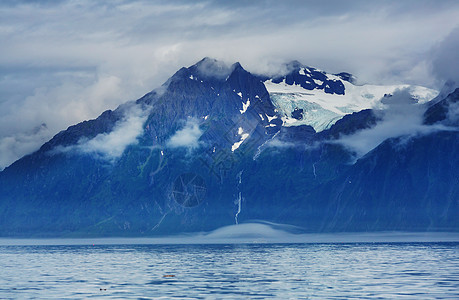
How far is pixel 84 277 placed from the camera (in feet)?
634

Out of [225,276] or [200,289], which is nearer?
[200,289]

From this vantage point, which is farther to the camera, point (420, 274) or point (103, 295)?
point (420, 274)

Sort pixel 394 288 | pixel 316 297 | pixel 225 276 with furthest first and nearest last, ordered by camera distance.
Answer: pixel 225 276 < pixel 394 288 < pixel 316 297

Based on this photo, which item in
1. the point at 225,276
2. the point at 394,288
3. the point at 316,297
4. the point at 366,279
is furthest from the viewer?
the point at 225,276

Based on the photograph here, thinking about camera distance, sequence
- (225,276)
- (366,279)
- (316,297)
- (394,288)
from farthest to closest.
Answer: (225,276) → (366,279) → (394,288) → (316,297)

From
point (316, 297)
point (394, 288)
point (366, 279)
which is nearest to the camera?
point (316, 297)

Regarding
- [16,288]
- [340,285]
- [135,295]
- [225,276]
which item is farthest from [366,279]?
[16,288]

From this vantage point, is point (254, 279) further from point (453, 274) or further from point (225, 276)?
point (453, 274)

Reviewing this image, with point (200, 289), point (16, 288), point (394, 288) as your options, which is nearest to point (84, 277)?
point (16, 288)

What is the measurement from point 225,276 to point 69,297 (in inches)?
2104

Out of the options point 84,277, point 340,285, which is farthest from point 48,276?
point 340,285

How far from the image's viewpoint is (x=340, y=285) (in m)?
164

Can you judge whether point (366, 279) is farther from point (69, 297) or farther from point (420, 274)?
point (69, 297)

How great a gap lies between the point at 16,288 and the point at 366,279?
71812mm
